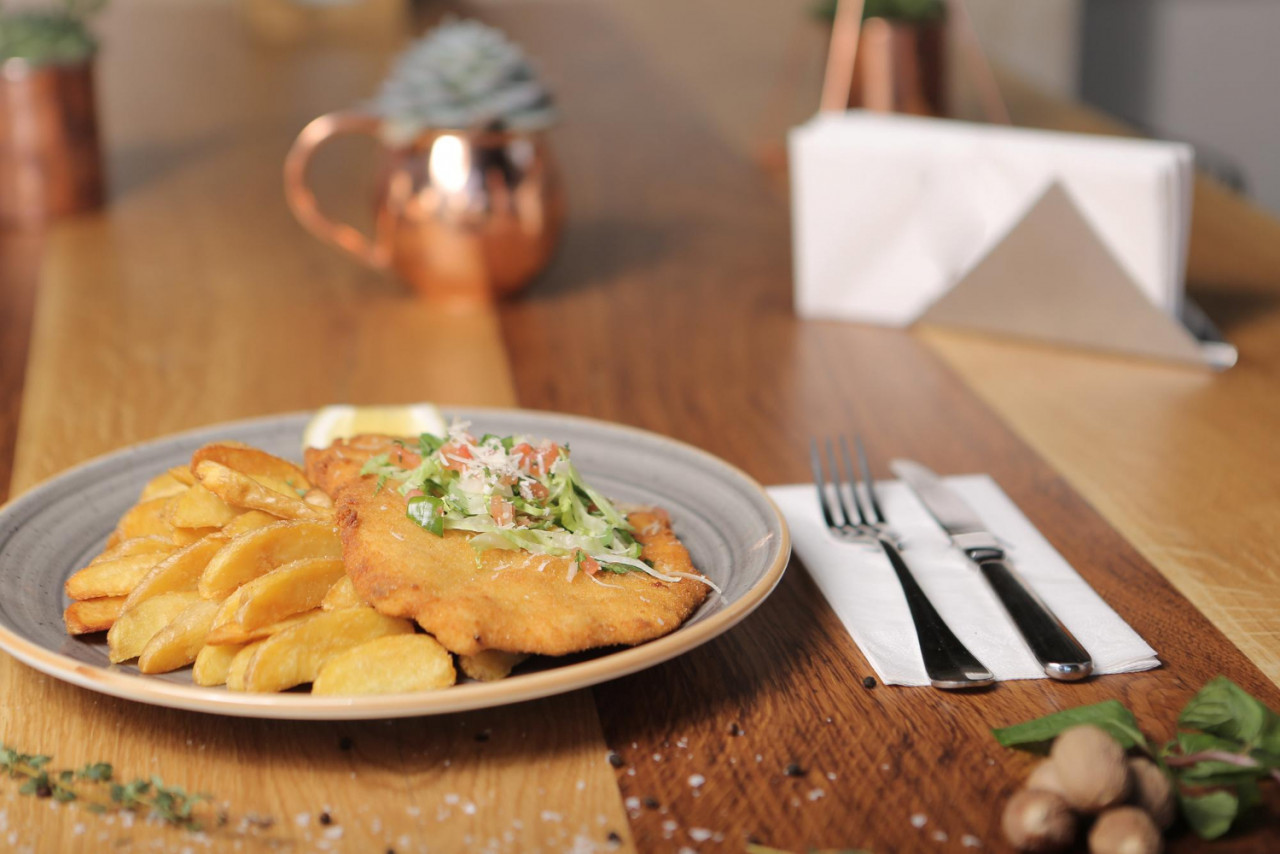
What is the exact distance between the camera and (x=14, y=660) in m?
0.97

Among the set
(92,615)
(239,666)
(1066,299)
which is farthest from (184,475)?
(1066,299)

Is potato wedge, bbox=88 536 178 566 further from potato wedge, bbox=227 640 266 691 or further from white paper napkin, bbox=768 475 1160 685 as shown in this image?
white paper napkin, bbox=768 475 1160 685

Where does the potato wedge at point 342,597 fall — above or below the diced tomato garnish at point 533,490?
below

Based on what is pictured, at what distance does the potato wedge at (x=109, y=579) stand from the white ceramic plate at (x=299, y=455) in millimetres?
31

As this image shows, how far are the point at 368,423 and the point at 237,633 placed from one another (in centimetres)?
43

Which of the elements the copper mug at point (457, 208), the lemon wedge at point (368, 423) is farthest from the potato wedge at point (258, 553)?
the copper mug at point (457, 208)

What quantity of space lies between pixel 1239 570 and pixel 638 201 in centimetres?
148

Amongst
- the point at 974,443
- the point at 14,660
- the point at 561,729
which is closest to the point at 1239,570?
the point at 974,443


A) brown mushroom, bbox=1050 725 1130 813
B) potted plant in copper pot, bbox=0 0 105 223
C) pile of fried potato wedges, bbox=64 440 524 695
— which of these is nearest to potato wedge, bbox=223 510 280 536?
pile of fried potato wedges, bbox=64 440 524 695

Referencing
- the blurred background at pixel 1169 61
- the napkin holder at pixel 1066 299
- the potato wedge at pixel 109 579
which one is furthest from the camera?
the blurred background at pixel 1169 61

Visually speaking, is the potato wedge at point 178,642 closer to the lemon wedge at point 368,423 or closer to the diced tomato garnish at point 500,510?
the diced tomato garnish at point 500,510

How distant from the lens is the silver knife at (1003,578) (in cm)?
93

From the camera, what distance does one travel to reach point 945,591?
1.07 m

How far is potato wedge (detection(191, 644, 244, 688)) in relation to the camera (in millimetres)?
→ 826
